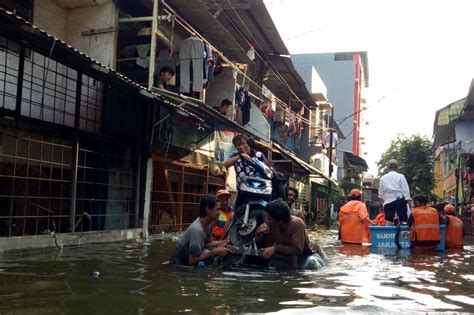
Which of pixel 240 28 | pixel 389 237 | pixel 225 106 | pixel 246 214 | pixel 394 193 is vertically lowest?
pixel 389 237

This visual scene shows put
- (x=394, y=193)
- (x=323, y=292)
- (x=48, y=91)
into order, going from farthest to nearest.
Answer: (x=394, y=193) < (x=48, y=91) < (x=323, y=292)

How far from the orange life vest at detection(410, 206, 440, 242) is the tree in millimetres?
22794

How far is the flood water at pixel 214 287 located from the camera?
162 inches

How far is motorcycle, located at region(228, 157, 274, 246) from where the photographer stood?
6.80 metres

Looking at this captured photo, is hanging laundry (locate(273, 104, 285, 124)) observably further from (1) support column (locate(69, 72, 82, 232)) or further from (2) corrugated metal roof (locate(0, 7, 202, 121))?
(1) support column (locate(69, 72, 82, 232))

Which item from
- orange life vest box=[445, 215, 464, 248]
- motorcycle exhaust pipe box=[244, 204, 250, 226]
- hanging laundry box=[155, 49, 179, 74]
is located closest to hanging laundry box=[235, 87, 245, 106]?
hanging laundry box=[155, 49, 179, 74]

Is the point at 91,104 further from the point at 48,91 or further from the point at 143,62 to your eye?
the point at 143,62

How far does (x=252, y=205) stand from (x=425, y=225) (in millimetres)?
4762

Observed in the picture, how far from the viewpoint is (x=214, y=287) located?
5.11m

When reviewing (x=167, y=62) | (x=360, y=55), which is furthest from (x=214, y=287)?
(x=360, y=55)

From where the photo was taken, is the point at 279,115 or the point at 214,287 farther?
the point at 279,115

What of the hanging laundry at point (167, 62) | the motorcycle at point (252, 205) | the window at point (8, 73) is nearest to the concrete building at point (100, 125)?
the window at point (8, 73)

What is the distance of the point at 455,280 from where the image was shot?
625 centimetres

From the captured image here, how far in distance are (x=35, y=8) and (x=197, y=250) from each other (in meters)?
6.85
